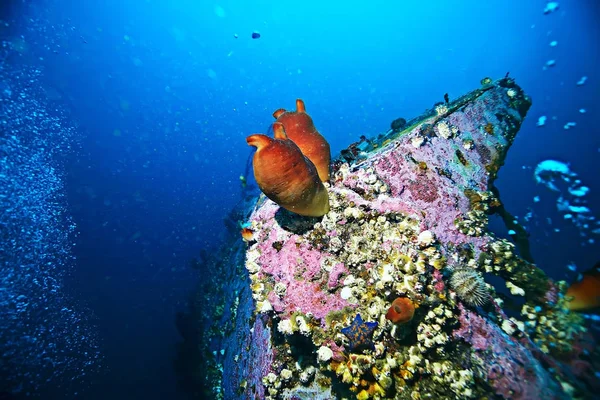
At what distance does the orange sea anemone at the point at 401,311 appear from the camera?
2.66 m

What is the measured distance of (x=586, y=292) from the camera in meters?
3.38

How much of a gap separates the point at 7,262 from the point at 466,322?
2293 cm

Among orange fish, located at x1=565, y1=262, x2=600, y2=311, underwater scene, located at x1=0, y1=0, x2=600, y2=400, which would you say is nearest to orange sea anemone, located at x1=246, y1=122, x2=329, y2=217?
underwater scene, located at x1=0, y1=0, x2=600, y2=400

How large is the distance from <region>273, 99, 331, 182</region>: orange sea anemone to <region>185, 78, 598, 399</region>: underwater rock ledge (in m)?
0.28

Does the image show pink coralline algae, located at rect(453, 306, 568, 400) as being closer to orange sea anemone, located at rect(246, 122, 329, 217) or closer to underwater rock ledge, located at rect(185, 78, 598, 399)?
underwater rock ledge, located at rect(185, 78, 598, 399)

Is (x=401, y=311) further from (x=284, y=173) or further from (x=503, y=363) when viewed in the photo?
(x=284, y=173)

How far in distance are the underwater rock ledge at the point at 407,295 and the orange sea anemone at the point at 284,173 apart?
2.02 feet

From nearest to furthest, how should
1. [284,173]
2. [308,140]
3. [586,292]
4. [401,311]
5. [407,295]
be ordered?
[401,311] < [407,295] < [284,173] < [586,292] < [308,140]

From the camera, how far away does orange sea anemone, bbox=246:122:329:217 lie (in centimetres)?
300

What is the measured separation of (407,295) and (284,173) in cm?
186

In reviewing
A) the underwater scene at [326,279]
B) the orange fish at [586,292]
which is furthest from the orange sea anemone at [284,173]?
the orange fish at [586,292]

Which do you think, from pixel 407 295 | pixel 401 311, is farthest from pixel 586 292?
pixel 401 311

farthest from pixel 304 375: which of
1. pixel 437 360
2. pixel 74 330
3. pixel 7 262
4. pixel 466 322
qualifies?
pixel 7 262

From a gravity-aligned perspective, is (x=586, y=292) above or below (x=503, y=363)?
above
